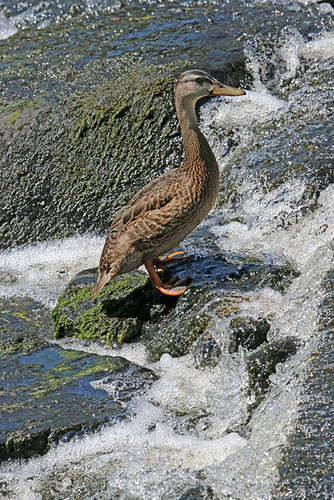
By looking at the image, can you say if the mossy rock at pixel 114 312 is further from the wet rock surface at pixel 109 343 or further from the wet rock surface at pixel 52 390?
the wet rock surface at pixel 52 390

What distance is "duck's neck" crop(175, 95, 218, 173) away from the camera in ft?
18.4

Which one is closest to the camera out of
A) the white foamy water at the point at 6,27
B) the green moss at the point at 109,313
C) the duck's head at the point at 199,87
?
the green moss at the point at 109,313

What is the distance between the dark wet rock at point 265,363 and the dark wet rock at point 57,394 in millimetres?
926

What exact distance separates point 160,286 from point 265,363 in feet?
4.72

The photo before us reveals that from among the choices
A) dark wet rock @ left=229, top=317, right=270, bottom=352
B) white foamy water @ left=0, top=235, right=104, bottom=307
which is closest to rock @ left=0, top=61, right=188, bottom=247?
white foamy water @ left=0, top=235, right=104, bottom=307

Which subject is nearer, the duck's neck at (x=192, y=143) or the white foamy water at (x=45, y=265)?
the duck's neck at (x=192, y=143)

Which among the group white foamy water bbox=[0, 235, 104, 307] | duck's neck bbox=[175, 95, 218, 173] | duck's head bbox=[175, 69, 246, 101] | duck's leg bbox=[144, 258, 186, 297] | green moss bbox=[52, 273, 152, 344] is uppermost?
duck's head bbox=[175, 69, 246, 101]

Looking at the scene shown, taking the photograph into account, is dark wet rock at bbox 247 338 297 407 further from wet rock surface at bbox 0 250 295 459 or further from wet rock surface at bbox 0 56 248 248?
wet rock surface at bbox 0 56 248 248

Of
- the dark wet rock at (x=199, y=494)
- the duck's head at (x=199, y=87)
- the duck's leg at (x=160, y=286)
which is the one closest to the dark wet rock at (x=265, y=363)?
the dark wet rock at (x=199, y=494)

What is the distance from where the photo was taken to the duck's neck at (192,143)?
5.61m

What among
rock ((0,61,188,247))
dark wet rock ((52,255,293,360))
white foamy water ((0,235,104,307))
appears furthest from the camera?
rock ((0,61,188,247))

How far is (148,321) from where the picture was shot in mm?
5625

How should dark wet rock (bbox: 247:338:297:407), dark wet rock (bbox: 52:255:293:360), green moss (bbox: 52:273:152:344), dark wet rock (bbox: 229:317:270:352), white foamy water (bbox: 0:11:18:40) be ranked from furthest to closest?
white foamy water (bbox: 0:11:18:40)
green moss (bbox: 52:273:152:344)
dark wet rock (bbox: 52:255:293:360)
dark wet rock (bbox: 229:317:270:352)
dark wet rock (bbox: 247:338:297:407)

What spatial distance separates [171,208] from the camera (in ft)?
17.7
